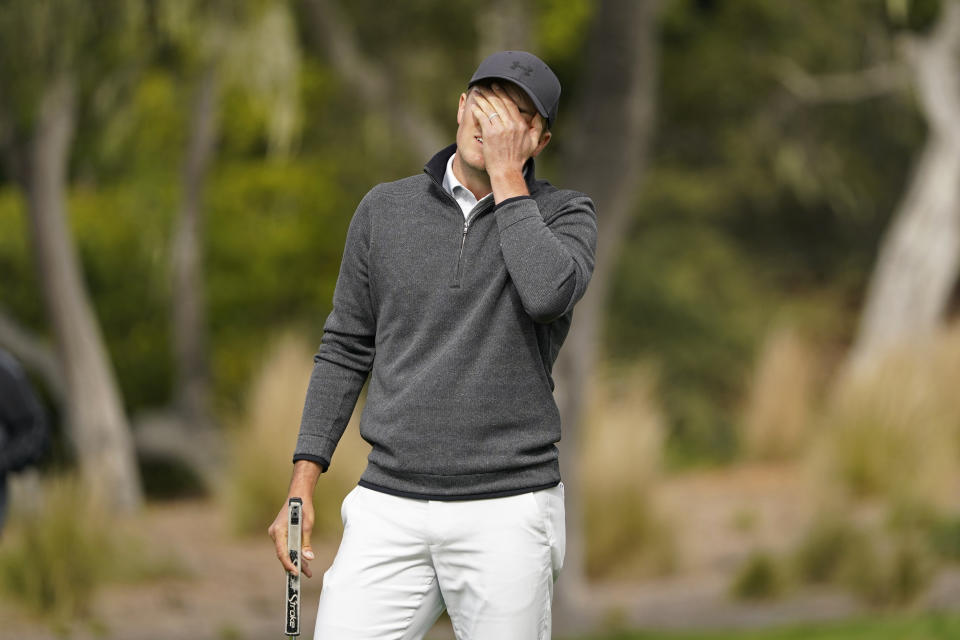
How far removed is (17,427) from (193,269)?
7165 millimetres

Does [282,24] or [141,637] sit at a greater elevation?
[282,24]

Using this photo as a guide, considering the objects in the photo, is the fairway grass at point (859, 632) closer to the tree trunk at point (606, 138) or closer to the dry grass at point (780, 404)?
the tree trunk at point (606, 138)

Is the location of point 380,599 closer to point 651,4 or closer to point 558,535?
point 558,535

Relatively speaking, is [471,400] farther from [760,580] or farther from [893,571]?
[760,580]

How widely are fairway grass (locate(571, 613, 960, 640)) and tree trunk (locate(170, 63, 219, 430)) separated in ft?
20.7

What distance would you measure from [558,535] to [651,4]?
4.38 meters

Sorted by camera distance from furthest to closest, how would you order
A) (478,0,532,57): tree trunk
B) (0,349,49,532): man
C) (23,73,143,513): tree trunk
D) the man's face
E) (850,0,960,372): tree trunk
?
(850,0,960,372): tree trunk → (23,73,143,513): tree trunk → (478,0,532,57): tree trunk → (0,349,49,532): man → the man's face

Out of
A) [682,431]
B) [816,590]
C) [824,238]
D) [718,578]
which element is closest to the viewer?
[816,590]

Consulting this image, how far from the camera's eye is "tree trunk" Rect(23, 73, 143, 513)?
382 inches

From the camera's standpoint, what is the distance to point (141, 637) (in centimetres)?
673

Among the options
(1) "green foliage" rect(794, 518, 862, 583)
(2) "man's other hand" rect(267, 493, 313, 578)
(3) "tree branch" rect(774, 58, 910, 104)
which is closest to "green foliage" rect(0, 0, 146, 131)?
(2) "man's other hand" rect(267, 493, 313, 578)

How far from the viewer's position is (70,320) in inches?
404

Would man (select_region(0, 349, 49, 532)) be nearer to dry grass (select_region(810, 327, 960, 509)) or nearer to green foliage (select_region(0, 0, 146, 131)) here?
green foliage (select_region(0, 0, 146, 131))

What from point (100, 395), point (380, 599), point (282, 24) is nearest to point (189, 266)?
point (100, 395)
